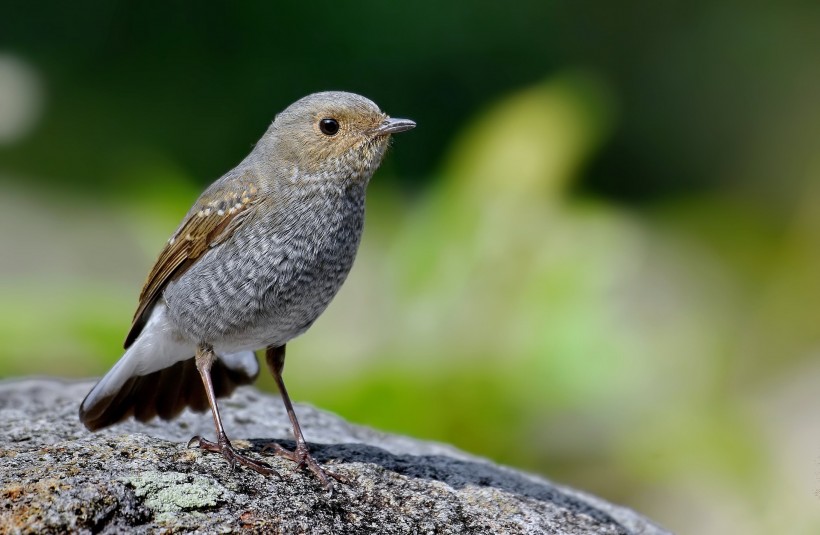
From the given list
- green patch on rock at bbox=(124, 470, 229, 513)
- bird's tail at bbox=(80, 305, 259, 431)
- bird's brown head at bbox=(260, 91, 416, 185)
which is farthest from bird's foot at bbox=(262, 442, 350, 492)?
bird's brown head at bbox=(260, 91, 416, 185)

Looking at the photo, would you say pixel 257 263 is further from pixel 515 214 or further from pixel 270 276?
pixel 515 214

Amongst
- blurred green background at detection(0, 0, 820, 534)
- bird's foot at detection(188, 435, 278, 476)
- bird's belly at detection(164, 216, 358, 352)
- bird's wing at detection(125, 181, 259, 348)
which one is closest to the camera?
bird's foot at detection(188, 435, 278, 476)

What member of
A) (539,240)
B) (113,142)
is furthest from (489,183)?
Result: (113,142)

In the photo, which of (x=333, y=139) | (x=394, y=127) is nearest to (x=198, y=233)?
(x=333, y=139)

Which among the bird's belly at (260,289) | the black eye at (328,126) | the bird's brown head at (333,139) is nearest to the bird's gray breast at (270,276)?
the bird's belly at (260,289)

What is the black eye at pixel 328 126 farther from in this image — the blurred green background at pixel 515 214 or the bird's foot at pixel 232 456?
the blurred green background at pixel 515 214

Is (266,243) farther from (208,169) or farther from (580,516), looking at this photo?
(208,169)

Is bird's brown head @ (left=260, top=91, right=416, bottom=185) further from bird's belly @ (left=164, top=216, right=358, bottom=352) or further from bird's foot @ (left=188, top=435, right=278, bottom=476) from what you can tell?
bird's foot @ (left=188, top=435, right=278, bottom=476)
